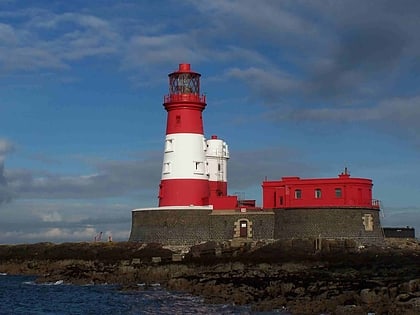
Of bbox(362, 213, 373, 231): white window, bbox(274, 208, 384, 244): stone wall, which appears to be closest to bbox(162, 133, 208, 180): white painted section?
bbox(274, 208, 384, 244): stone wall

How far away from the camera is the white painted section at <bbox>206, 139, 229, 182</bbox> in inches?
1925

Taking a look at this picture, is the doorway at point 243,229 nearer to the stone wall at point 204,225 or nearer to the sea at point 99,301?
the stone wall at point 204,225

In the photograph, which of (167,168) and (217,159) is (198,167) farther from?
(217,159)

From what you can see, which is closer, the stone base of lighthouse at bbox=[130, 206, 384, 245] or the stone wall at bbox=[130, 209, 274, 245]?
the stone base of lighthouse at bbox=[130, 206, 384, 245]

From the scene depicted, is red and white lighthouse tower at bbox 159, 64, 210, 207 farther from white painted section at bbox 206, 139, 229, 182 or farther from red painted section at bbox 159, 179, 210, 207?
white painted section at bbox 206, 139, 229, 182

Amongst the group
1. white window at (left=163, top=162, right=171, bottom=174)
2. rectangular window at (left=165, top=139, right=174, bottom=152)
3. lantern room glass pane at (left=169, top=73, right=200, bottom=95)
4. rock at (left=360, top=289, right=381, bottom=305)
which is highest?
lantern room glass pane at (left=169, top=73, right=200, bottom=95)

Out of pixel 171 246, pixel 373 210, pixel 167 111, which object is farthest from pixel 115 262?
pixel 373 210

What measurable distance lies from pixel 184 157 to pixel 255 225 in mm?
6056

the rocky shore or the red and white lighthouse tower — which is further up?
the red and white lighthouse tower

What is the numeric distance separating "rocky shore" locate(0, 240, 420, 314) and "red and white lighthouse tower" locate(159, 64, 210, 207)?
3.58 m

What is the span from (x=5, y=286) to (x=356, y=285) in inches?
676

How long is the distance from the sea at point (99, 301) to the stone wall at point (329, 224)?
13518mm

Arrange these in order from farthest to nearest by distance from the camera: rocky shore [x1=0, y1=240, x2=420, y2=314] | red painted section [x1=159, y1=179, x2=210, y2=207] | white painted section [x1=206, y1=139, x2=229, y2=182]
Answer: white painted section [x1=206, y1=139, x2=229, y2=182], red painted section [x1=159, y1=179, x2=210, y2=207], rocky shore [x1=0, y1=240, x2=420, y2=314]

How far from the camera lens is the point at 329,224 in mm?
41938
